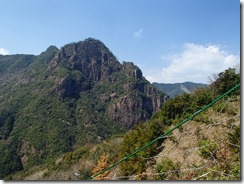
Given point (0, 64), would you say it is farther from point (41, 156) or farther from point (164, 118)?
point (164, 118)

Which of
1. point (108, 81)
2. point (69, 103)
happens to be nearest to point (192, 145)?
point (69, 103)

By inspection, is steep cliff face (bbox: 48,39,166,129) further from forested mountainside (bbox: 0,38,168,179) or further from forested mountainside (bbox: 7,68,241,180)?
forested mountainside (bbox: 7,68,241,180)

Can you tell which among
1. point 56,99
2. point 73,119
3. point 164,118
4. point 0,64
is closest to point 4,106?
point 56,99

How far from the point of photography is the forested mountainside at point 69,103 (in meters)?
68.2

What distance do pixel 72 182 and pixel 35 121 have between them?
258 ft

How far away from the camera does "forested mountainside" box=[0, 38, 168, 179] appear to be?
6825cm

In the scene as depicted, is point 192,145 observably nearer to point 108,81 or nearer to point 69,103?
point 69,103

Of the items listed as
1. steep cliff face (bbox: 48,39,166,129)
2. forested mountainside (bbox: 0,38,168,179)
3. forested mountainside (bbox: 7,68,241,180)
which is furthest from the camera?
steep cliff face (bbox: 48,39,166,129)

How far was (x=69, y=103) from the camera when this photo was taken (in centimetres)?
8762

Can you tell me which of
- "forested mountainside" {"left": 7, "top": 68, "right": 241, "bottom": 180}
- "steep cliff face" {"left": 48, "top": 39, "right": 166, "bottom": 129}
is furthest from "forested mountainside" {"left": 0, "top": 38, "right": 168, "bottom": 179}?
"forested mountainside" {"left": 7, "top": 68, "right": 241, "bottom": 180}

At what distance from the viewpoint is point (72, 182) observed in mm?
1684

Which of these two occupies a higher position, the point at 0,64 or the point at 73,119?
the point at 0,64

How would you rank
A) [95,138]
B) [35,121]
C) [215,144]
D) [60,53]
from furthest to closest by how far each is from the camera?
[60,53]
[35,121]
[95,138]
[215,144]

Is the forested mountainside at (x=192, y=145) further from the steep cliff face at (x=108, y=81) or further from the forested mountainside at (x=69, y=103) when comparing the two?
the steep cliff face at (x=108, y=81)
